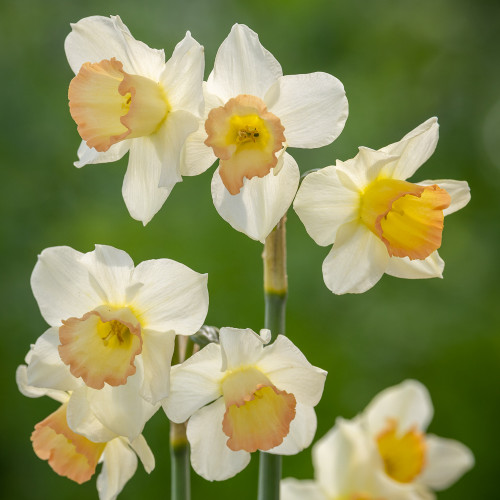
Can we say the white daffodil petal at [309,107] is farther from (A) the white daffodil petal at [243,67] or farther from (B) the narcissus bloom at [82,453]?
(B) the narcissus bloom at [82,453]

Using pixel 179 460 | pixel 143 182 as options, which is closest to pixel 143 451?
pixel 179 460

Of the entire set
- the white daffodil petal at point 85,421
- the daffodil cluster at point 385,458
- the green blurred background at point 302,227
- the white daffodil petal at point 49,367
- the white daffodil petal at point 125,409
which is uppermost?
the white daffodil petal at point 49,367

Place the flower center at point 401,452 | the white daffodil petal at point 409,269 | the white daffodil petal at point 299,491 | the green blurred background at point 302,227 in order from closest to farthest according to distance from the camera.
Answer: the white daffodil petal at point 409,269, the white daffodil petal at point 299,491, the flower center at point 401,452, the green blurred background at point 302,227

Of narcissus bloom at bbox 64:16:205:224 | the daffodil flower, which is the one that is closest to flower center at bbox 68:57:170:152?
narcissus bloom at bbox 64:16:205:224

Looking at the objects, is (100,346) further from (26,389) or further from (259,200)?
(259,200)

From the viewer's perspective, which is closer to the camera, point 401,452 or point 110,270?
point 110,270

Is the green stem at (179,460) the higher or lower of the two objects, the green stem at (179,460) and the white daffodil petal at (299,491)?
the higher

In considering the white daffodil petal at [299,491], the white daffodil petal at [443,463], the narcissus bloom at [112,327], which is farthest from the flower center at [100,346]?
the white daffodil petal at [443,463]

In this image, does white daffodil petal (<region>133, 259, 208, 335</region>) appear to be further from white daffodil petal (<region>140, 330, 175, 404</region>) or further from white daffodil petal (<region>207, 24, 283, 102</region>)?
white daffodil petal (<region>207, 24, 283, 102</region>)
